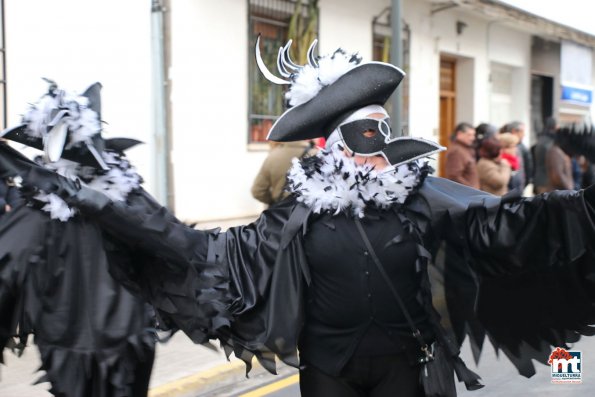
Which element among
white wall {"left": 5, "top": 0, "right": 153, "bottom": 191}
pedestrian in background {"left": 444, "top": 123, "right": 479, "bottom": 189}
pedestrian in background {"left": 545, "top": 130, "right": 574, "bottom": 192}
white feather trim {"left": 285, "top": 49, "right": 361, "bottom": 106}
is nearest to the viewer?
white feather trim {"left": 285, "top": 49, "right": 361, "bottom": 106}

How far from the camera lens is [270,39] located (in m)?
11.8

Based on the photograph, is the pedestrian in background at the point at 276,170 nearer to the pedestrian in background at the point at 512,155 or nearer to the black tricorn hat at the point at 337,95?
the pedestrian in background at the point at 512,155

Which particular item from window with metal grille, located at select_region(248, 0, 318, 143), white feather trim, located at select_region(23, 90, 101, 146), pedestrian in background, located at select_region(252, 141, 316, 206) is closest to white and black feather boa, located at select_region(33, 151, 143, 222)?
white feather trim, located at select_region(23, 90, 101, 146)

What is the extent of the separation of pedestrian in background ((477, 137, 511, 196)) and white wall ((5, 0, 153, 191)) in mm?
3863

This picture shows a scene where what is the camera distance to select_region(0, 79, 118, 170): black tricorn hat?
3.18 m

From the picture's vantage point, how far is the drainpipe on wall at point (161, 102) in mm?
9922

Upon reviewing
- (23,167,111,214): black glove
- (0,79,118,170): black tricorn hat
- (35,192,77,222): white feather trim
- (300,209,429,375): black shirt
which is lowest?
(300,209,429,375): black shirt

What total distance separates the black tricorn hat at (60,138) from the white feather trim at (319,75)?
88cm

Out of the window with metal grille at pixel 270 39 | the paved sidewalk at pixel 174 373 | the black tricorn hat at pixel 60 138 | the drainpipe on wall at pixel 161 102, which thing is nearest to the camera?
the black tricorn hat at pixel 60 138

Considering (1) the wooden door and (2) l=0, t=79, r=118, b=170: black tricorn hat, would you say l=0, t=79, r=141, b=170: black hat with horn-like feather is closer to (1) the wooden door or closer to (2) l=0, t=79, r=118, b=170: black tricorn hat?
(2) l=0, t=79, r=118, b=170: black tricorn hat

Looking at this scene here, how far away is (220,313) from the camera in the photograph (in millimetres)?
2965

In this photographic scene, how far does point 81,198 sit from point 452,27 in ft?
49.3

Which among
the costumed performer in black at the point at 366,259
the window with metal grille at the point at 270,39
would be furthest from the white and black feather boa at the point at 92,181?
the window with metal grille at the point at 270,39

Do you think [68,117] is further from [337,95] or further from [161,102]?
[161,102]
